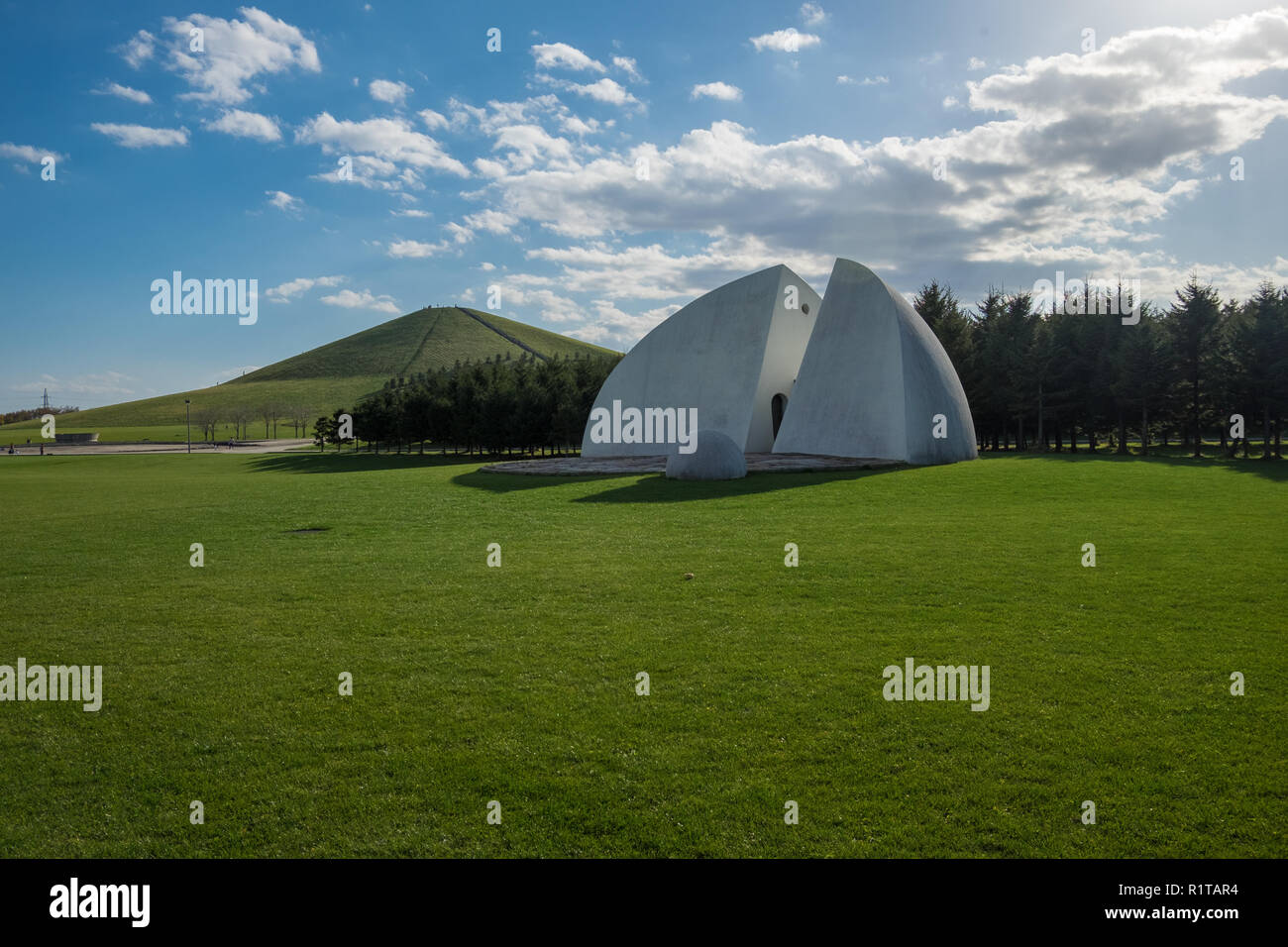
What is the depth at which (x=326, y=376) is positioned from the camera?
573ft

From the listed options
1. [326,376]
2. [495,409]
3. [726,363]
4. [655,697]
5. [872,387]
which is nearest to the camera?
[655,697]

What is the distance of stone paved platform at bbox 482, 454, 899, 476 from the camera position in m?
28.7

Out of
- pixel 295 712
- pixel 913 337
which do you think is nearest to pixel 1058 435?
pixel 913 337

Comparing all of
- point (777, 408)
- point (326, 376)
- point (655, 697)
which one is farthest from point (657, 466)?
point (326, 376)

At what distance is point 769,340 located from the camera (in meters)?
38.5

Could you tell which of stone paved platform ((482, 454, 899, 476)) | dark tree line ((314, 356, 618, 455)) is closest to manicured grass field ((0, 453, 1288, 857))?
stone paved platform ((482, 454, 899, 476))

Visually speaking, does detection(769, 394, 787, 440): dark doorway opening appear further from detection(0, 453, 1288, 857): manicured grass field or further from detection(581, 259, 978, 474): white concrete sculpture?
detection(0, 453, 1288, 857): manicured grass field

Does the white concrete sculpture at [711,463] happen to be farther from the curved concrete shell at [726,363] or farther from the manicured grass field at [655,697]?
the curved concrete shell at [726,363]

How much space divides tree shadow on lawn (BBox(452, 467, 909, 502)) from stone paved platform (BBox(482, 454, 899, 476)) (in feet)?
1.87

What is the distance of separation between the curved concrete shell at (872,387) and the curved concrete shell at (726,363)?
3416 mm

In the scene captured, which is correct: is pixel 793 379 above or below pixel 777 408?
above

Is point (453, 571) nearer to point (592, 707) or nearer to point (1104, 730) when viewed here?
point (592, 707)

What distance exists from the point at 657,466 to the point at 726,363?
9869mm

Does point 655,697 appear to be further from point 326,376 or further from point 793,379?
point 326,376
